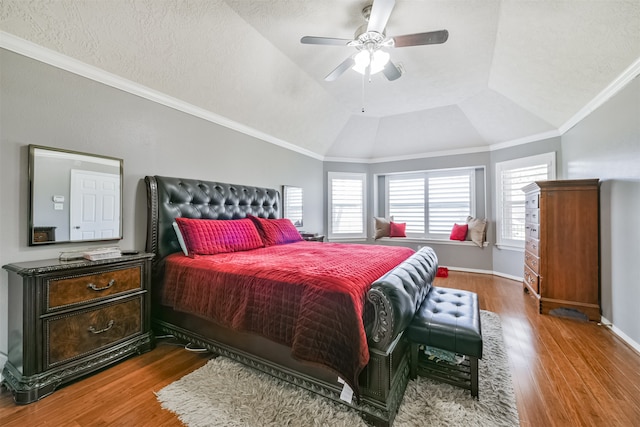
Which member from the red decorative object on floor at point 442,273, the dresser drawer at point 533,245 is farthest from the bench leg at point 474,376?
the red decorative object on floor at point 442,273

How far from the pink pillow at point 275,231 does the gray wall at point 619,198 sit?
3.44 meters

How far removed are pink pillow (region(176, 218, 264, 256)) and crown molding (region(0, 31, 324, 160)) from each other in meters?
1.33

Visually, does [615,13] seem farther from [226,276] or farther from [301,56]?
[226,276]

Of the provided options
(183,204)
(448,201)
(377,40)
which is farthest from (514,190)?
(183,204)

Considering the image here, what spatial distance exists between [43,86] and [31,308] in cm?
164

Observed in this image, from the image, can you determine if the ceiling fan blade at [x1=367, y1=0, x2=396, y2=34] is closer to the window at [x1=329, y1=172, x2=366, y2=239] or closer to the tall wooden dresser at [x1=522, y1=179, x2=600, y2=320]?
the tall wooden dresser at [x1=522, y1=179, x2=600, y2=320]

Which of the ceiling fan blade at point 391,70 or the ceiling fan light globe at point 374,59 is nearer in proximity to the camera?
the ceiling fan light globe at point 374,59

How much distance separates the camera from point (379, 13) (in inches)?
75.6

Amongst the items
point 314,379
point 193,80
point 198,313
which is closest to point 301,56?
point 193,80

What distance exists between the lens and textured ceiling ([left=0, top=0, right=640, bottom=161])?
80.6 inches

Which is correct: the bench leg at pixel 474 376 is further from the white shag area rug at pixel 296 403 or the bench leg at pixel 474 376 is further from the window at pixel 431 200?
the window at pixel 431 200

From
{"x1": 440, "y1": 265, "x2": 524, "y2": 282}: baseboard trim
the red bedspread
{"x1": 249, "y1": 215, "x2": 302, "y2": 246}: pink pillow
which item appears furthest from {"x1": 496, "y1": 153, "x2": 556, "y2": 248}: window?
{"x1": 249, "y1": 215, "x2": 302, "y2": 246}: pink pillow

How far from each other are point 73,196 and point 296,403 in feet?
7.61

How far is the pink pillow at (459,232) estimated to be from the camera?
200 inches
